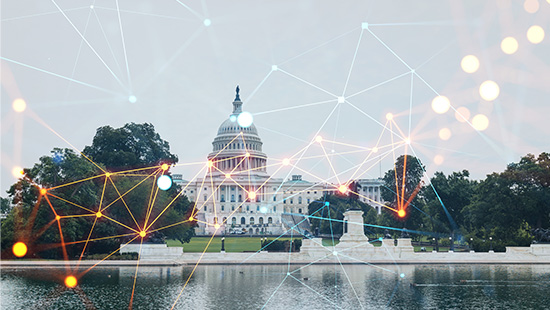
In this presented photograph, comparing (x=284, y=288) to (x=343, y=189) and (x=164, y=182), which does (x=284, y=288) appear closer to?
(x=164, y=182)

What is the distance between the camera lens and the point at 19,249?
50.7 meters

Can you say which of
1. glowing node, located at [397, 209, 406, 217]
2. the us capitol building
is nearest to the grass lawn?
glowing node, located at [397, 209, 406, 217]

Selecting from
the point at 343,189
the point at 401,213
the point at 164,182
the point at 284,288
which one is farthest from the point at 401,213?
the point at 284,288

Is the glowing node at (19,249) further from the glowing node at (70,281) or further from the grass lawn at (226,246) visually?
the grass lawn at (226,246)

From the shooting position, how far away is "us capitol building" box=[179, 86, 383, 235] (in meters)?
164

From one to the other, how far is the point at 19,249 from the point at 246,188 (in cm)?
12411

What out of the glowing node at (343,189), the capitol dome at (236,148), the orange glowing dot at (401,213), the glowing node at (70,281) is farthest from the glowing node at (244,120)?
the glowing node at (70,281)

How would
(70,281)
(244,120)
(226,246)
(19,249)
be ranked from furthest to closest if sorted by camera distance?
(244,120) < (226,246) < (19,249) < (70,281)

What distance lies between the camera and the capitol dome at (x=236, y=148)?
16838 centimetres

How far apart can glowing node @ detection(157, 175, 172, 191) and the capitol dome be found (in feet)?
303

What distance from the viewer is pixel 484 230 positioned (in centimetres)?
6938

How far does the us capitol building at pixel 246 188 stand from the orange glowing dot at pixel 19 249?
107321 millimetres

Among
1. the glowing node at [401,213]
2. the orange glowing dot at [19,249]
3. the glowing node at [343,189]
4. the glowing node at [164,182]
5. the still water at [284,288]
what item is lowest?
the still water at [284,288]

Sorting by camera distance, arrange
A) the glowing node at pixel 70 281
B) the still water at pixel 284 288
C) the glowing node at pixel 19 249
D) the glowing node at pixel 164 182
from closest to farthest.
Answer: the still water at pixel 284 288
the glowing node at pixel 70 281
the glowing node at pixel 19 249
the glowing node at pixel 164 182
